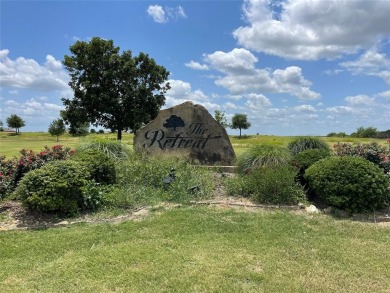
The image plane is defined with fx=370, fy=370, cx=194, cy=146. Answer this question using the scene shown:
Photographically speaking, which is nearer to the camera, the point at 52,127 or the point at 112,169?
the point at 112,169

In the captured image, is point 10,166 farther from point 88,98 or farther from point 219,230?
point 88,98

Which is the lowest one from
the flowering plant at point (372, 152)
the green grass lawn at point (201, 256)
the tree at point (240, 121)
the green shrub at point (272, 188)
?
the green grass lawn at point (201, 256)

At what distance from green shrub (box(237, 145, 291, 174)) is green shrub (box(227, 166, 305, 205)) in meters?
0.98

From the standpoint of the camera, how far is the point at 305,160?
900 cm

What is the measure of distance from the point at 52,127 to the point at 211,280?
4844cm

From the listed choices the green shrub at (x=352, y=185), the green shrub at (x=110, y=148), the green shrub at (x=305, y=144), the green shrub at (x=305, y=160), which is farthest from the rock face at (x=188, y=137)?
the green shrub at (x=352, y=185)

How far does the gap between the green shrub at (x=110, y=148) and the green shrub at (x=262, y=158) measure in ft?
10.6

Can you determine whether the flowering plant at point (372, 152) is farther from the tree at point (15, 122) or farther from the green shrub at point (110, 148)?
the tree at point (15, 122)

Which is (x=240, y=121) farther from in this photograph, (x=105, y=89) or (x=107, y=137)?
(x=107, y=137)

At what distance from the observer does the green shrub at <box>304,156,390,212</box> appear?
22.5 ft

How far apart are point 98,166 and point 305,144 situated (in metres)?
6.08

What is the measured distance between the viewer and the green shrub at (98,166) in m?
7.81

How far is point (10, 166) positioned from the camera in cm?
837

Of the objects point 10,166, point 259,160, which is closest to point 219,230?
point 259,160
